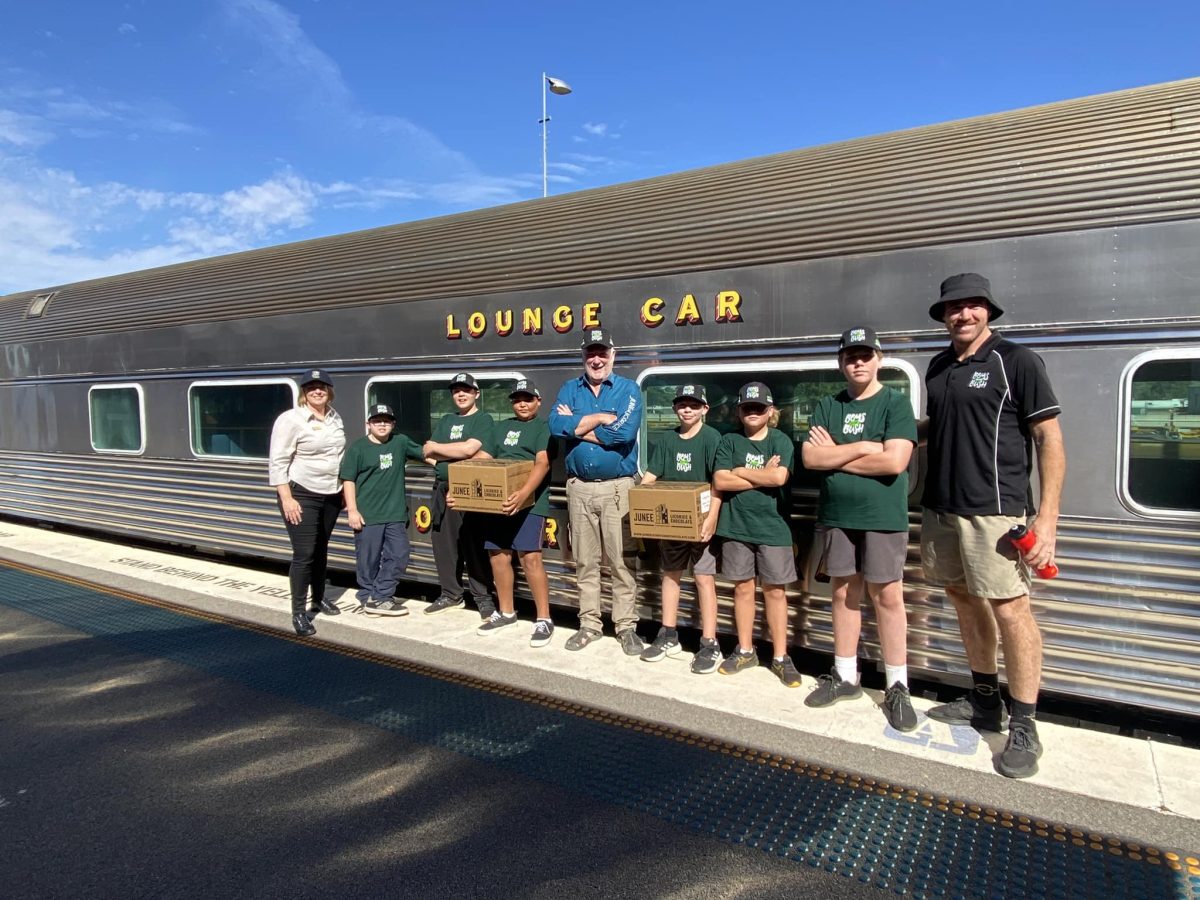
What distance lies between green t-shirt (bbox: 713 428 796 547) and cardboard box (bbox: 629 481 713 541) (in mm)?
174

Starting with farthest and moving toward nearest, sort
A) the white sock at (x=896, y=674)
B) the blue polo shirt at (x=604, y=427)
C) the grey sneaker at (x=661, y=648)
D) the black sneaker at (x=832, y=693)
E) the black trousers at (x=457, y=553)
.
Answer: the black trousers at (x=457, y=553), the grey sneaker at (x=661, y=648), the blue polo shirt at (x=604, y=427), the black sneaker at (x=832, y=693), the white sock at (x=896, y=674)

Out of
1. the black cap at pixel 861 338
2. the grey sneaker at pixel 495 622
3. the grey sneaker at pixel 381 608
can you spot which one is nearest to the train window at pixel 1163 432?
the black cap at pixel 861 338

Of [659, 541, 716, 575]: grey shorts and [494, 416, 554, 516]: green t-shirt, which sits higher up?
[494, 416, 554, 516]: green t-shirt

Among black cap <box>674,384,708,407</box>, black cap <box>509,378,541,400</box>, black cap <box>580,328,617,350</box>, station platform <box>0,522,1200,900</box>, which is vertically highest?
black cap <box>580,328,617,350</box>

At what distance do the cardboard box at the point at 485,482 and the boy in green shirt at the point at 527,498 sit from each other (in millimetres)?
66

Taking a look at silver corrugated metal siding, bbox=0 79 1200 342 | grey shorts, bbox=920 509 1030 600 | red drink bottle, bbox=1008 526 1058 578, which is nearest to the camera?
red drink bottle, bbox=1008 526 1058 578

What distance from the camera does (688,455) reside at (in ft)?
13.5

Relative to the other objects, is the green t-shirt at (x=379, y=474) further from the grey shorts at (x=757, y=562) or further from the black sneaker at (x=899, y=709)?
the black sneaker at (x=899, y=709)

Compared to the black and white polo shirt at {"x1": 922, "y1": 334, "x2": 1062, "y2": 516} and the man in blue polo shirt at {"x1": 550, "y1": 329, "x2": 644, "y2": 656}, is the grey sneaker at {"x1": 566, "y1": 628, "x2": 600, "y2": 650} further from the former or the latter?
the black and white polo shirt at {"x1": 922, "y1": 334, "x2": 1062, "y2": 516}

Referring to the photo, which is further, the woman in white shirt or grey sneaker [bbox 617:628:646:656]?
the woman in white shirt

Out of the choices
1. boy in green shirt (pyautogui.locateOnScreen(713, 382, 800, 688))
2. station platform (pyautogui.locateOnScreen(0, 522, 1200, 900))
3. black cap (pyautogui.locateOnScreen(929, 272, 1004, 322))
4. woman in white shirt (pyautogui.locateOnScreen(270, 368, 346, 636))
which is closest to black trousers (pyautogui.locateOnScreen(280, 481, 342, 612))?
woman in white shirt (pyautogui.locateOnScreen(270, 368, 346, 636))

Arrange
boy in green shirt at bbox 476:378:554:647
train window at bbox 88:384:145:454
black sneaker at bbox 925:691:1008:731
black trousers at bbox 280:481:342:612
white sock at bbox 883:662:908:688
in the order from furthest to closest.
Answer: train window at bbox 88:384:145:454, black trousers at bbox 280:481:342:612, boy in green shirt at bbox 476:378:554:647, white sock at bbox 883:662:908:688, black sneaker at bbox 925:691:1008:731

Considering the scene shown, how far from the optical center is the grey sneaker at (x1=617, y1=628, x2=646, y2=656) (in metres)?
4.38

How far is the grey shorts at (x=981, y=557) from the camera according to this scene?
308cm
